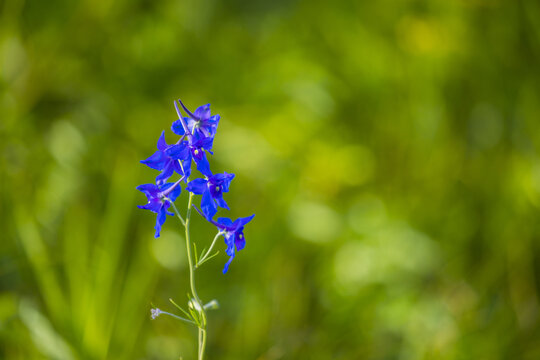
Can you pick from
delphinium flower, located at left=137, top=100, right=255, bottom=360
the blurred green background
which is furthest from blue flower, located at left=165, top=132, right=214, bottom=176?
the blurred green background

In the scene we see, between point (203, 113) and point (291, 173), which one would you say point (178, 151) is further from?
point (291, 173)

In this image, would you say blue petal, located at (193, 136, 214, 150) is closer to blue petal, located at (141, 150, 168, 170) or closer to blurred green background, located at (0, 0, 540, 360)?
blue petal, located at (141, 150, 168, 170)

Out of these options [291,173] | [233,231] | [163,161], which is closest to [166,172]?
[163,161]

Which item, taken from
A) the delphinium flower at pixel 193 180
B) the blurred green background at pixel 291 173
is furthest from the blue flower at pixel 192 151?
the blurred green background at pixel 291 173

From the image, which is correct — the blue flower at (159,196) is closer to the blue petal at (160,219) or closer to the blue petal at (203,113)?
the blue petal at (160,219)

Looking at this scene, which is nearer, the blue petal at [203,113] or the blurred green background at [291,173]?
the blue petal at [203,113]

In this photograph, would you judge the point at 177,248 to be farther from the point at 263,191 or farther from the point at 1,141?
the point at 1,141

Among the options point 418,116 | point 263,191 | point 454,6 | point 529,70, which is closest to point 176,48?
point 263,191
